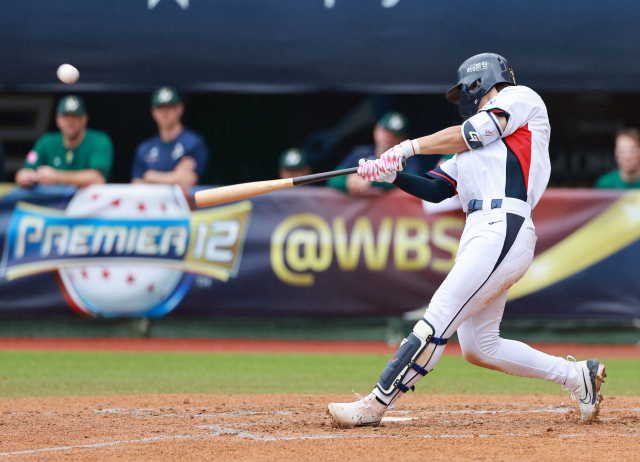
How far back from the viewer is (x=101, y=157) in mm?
8844

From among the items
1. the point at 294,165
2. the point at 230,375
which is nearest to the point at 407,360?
the point at 230,375

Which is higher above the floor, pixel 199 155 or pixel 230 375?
pixel 199 155

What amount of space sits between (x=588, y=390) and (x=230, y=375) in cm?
300

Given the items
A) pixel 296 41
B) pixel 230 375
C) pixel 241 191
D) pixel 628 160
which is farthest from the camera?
pixel 296 41

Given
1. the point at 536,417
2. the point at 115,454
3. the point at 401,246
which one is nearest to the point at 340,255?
the point at 401,246

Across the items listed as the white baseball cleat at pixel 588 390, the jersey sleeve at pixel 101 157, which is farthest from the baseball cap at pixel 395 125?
the white baseball cleat at pixel 588 390

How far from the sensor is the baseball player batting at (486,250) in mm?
3988

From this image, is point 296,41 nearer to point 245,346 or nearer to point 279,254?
point 279,254

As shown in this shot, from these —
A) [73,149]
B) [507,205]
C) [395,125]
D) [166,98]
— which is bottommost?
[507,205]

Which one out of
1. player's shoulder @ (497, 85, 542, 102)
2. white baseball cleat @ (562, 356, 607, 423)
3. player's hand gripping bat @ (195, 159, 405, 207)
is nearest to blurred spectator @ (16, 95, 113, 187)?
player's hand gripping bat @ (195, 159, 405, 207)

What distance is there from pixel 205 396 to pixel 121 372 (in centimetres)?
143

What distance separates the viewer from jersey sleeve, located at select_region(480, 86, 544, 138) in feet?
13.2

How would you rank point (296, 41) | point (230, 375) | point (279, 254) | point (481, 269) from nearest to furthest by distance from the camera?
1. point (481, 269)
2. point (230, 375)
3. point (279, 254)
4. point (296, 41)

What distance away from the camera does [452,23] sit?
9883mm
